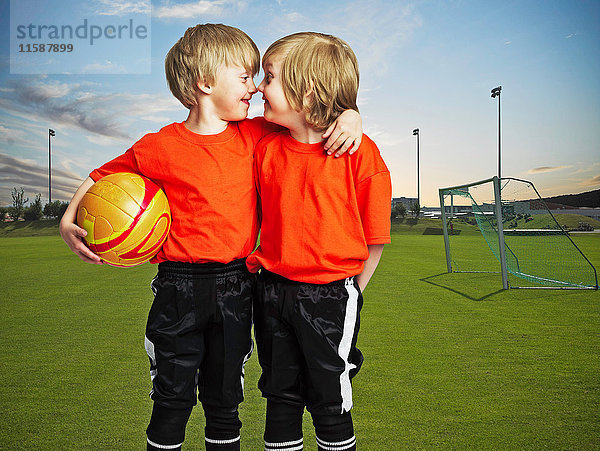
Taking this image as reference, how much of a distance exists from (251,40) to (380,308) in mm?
4113

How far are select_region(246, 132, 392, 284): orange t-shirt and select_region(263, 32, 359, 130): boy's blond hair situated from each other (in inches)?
5.5

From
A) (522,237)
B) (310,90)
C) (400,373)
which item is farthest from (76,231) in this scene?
(522,237)

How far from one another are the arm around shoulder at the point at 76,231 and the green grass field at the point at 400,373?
1039 millimetres

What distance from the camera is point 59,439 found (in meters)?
2.54

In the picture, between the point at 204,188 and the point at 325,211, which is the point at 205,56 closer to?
the point at 204,188

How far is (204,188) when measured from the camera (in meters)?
1.95

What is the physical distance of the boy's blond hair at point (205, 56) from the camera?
6.41 feet

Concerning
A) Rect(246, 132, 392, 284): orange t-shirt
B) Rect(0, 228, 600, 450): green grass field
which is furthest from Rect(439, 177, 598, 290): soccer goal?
Rect(246, 132, 392, 284): orange t-shirt

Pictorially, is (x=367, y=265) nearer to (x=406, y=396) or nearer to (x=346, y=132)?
(x=346, y=132)

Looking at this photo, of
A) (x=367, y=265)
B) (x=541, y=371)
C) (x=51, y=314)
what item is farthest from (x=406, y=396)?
(x=51, y=314)

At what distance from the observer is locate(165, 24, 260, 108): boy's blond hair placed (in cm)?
195

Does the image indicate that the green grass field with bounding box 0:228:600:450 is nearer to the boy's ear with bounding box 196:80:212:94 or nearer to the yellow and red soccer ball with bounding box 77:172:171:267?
the yellow and red soccer ball with bounding box 77:172:171:267

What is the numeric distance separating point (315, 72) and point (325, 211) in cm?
49

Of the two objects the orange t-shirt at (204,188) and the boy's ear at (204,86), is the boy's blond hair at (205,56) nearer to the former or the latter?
the boy's ear at (204,86)
